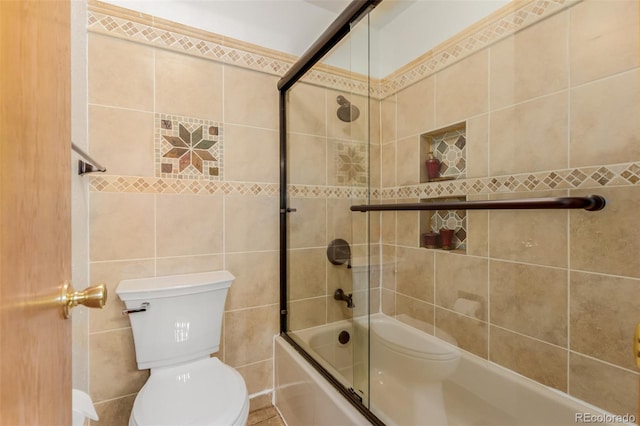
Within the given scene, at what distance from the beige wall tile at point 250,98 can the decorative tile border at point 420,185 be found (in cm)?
37

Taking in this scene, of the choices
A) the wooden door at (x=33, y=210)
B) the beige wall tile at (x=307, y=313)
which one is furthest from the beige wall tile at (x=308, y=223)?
the wooden door at (x=33, y=210)

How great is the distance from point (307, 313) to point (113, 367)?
0.96 metres

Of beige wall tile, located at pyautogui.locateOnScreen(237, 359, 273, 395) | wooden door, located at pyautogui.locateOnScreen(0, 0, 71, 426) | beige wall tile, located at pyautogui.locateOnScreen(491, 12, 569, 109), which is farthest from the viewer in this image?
beige wall tile, located at pyautogui.locateOnScreen(237, 359, 273, 395)

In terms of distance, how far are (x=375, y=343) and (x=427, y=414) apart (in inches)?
14.6

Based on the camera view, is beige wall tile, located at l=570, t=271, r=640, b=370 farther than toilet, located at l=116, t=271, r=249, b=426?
No

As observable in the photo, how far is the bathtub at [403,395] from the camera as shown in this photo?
3.43ft

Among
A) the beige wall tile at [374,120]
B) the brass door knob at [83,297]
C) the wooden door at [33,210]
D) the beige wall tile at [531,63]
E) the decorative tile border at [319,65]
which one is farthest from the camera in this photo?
the beige wall tile at [374,120]

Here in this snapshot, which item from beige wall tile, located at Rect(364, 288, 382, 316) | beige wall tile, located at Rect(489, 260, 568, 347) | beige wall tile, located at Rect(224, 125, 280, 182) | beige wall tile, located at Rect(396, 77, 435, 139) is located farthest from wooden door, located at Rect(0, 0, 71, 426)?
beige wall tile, located at Rect(396, 77, 435, 139)

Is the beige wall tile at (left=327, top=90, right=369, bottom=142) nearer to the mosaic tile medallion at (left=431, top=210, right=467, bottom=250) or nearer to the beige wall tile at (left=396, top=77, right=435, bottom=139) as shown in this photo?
the beige wall tile at (left=396, top=77, right=435, bottom=139)

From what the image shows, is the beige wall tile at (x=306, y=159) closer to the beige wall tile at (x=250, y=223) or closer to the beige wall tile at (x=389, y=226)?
the beige wall tile at (x=250, y=223)

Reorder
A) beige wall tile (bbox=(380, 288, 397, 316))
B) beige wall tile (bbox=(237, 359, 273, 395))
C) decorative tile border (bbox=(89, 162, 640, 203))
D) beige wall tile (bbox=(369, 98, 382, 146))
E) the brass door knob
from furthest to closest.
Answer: beige wall tile (bbox=(380, 288, 397, 316))
beige wall tile (bbox=(237, 359, 273, 395))
beige wall tile (bbox=(369, 98, 382, 146))
decorative tile border (bbox=(89, 162, 640, 203))
the brass door knob

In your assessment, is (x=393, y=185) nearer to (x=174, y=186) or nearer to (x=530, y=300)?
(x=530, y=300)

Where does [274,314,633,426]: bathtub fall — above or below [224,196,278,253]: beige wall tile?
below

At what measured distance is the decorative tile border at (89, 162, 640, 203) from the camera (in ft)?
3.06
